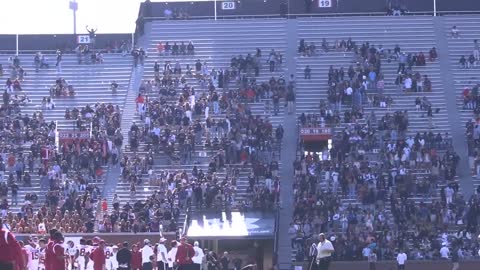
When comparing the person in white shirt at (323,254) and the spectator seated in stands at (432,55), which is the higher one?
the spectator seated in stands at (432,55)

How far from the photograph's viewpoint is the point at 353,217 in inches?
1731

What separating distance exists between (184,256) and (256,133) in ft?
61.1

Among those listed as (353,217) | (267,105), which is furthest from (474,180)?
(267,105)

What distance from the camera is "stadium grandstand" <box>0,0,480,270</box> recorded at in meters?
43.4

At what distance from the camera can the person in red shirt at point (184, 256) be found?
31.5 meters

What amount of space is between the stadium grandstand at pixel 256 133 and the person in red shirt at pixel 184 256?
1.74 metres

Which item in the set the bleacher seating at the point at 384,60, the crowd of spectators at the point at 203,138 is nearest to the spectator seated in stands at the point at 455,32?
the bleacher seating at the point at 384,60

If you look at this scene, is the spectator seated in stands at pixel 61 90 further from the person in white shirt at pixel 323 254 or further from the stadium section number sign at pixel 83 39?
the person in white shirt at pixel 323 254

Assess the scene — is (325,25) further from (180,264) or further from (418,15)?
(180,264)

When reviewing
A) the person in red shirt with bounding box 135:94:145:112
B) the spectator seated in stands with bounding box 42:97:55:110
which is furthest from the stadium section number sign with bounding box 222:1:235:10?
the spectator seated in stands with bounding box 42:97:55:110

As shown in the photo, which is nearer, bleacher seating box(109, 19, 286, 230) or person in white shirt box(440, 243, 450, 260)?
person in white shirt box(440, 243, 450, 260)

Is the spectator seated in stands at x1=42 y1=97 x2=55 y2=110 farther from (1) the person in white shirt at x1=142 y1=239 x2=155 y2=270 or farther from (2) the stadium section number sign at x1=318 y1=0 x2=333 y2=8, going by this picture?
(1) the person in white shirt at x1=142 y1=239 x2=155 y2=270

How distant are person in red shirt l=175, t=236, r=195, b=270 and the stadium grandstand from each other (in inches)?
68.4

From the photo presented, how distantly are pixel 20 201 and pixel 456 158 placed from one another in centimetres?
1691
